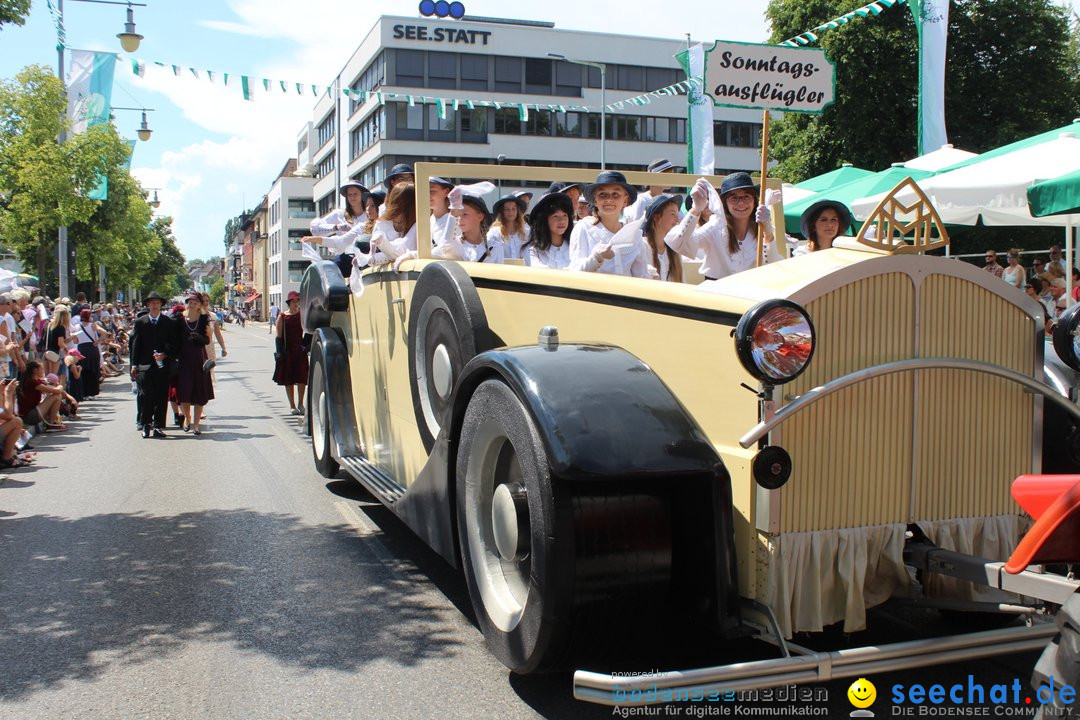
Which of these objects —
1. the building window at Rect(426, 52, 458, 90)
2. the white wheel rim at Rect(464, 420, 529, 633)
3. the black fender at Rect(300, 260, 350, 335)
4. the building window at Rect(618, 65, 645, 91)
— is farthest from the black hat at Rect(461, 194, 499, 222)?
the building window at Rect(618, 65, 645, 91)

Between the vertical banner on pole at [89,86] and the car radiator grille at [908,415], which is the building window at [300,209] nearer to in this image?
the vertical banner on pole at [89,86]

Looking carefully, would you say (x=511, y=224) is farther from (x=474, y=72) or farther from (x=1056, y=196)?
(x=474, y=72)

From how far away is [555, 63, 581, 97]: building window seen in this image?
52.3 metres

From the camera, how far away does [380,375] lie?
589 cm

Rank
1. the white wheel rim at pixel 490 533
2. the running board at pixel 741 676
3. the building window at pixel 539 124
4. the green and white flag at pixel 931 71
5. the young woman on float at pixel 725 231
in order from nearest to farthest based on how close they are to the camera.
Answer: the running board at pixel 741 676
the white wheel rim at pixel 490 533
the young woman on float at pixel 725 231
the green and white flag at pixel 931 71
the building window at pixel 539 124

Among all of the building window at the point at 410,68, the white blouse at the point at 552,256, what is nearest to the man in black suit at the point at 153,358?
the white blouse at the point at 552,256

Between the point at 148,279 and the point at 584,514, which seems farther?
the point at 148,279

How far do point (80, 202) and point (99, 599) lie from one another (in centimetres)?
1886

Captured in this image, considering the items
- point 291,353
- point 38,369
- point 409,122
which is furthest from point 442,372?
point 409,122

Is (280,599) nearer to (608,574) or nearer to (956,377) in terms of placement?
(608,574)

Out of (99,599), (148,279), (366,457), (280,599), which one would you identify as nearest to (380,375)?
(366,457)

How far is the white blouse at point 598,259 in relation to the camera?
484 cm

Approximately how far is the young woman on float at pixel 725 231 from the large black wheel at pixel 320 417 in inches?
122

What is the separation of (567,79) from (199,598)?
51.0 m
